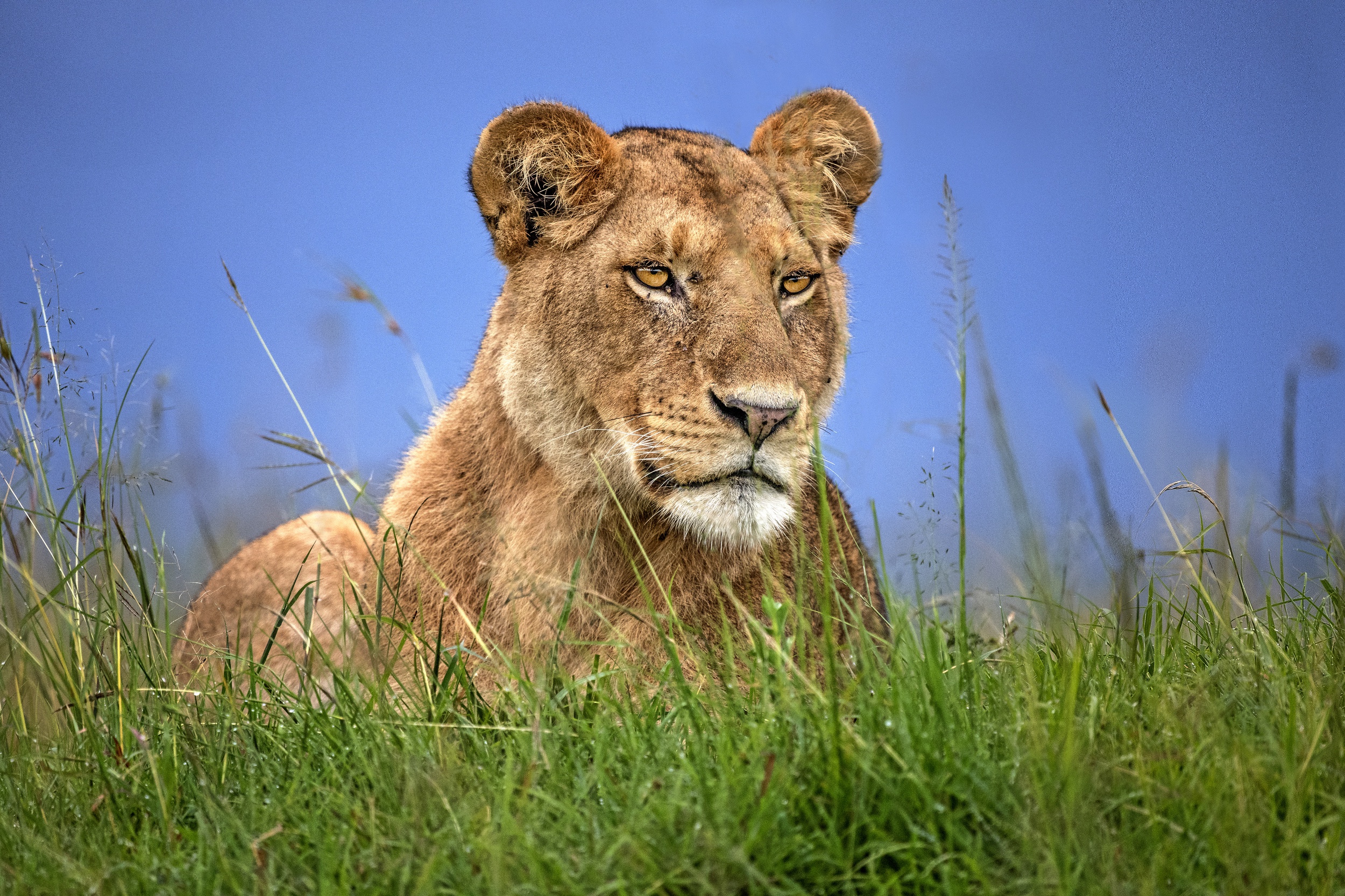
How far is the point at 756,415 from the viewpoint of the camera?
10.9ft

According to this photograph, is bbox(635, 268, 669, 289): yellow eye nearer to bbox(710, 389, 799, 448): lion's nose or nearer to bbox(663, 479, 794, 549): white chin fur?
bbox(710, 389, 799, 448): lion's nose

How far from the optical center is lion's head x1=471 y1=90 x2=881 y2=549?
3.43 meters

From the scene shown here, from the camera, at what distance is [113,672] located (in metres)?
3.45

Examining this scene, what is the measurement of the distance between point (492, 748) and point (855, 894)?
1.09 meters

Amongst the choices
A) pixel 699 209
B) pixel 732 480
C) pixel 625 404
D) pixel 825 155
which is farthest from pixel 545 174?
pixel 732 480

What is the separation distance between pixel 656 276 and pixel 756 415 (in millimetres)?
725

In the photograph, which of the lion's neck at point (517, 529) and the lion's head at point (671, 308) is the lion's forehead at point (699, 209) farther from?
the lion's neck at point (517, 529)

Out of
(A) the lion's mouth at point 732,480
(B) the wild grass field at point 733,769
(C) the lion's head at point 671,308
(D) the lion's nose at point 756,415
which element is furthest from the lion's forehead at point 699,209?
(B) the wild grass field at point 733,769

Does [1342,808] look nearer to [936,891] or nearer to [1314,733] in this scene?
[1314,733]

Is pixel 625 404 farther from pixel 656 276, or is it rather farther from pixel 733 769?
pixel 733 769

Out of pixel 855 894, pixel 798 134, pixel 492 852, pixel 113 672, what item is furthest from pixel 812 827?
pixel 798 134

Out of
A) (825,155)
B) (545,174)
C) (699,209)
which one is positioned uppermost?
(825,155)

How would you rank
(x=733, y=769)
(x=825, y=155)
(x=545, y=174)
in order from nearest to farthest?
(x=733, y=769)
(x=545, y=174)
(x=825, y=155)

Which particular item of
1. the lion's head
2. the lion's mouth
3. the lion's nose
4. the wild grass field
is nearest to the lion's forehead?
the lion's head
